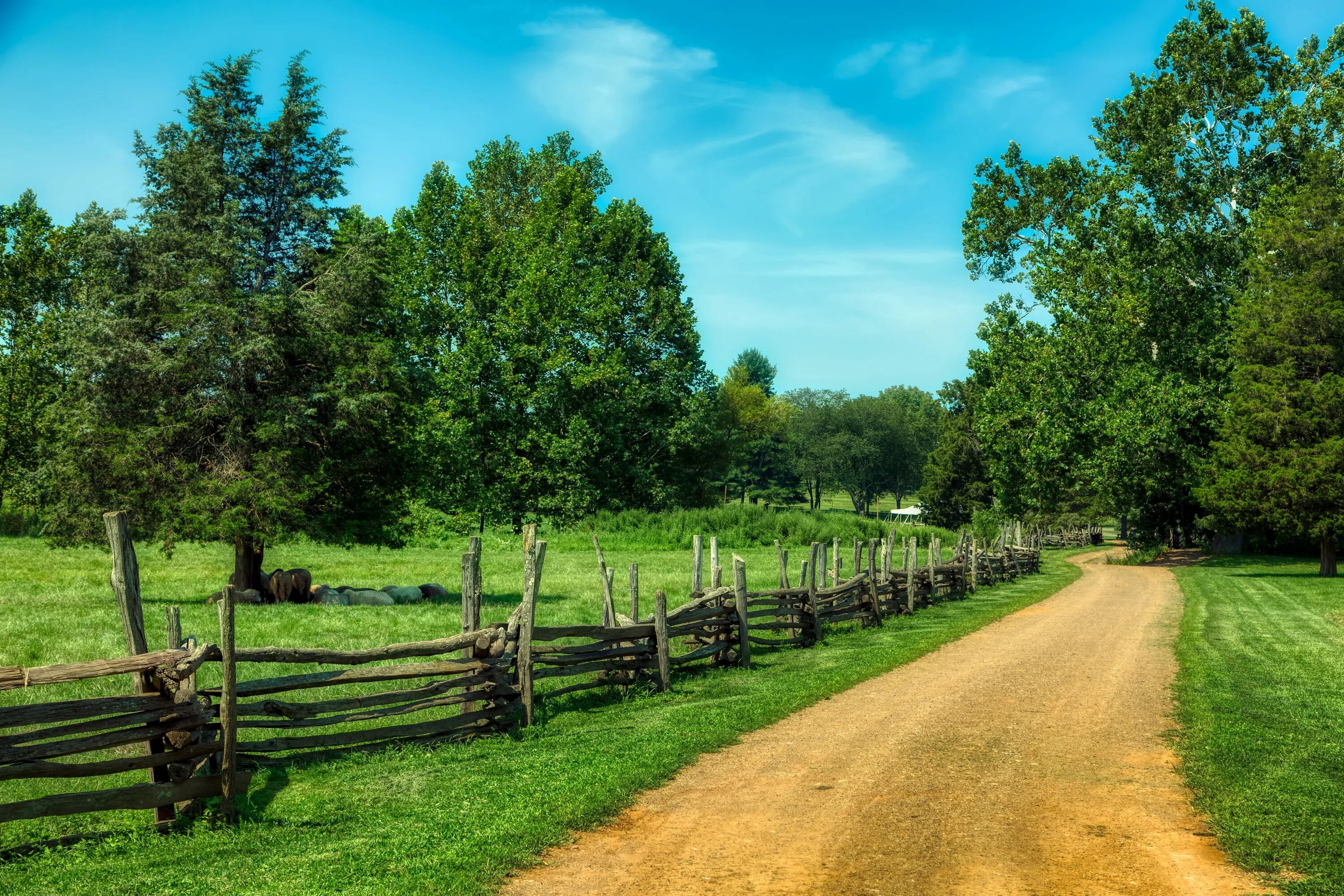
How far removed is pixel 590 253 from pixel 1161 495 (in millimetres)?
32671

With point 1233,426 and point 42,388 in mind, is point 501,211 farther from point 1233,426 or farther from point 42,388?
point 1233,426

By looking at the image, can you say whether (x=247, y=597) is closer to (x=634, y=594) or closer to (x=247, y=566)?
(x=247, y=566)

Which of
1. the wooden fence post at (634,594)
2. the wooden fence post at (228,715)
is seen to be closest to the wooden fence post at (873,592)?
the wooden fence post at (634,594)

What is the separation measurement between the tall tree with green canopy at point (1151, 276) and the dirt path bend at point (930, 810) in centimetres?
3184

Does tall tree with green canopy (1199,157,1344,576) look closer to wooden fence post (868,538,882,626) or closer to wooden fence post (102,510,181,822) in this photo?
wooden fence post (868,538,882,626)

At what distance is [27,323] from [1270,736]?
51595 mm

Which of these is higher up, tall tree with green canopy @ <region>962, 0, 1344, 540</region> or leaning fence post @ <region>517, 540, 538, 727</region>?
tall tree with green canopy @ <region>962, 0, 1344, 540</region>

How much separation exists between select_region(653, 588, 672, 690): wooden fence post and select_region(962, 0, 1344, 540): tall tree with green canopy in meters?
33.4

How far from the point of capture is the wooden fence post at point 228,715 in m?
7.76

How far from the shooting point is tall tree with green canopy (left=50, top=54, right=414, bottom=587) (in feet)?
73.4

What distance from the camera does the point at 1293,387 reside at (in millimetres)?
34906

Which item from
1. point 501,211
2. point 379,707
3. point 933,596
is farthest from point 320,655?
point 501,211

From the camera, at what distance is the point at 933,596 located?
25.6 meters

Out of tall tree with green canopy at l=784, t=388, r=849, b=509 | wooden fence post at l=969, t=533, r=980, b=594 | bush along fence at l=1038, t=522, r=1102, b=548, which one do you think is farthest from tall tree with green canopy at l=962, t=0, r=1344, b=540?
tall tree with green canopy at l=784, t=388, r=849, b=509
